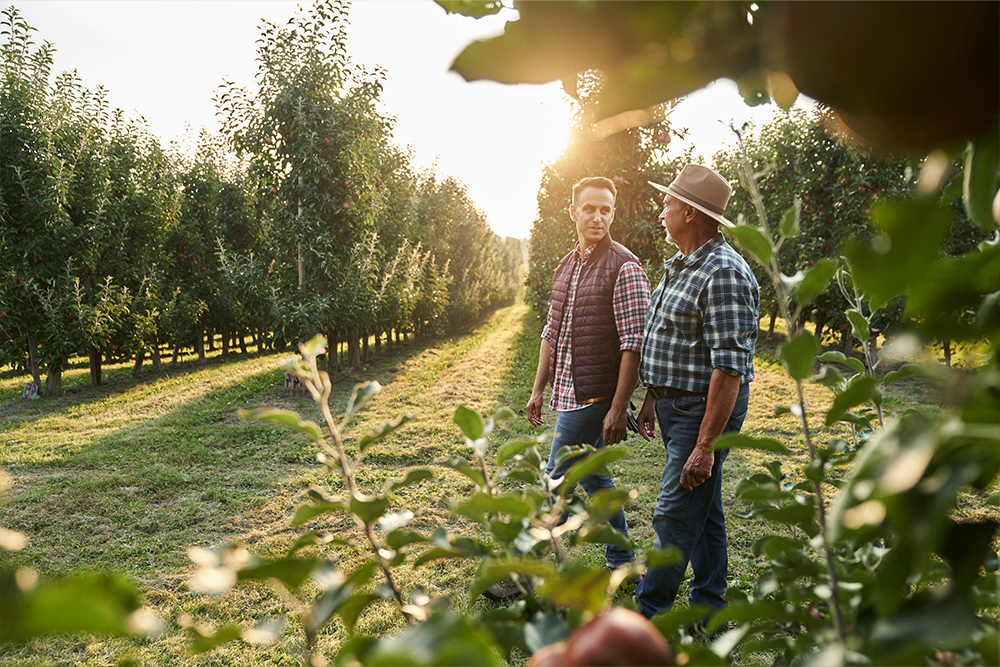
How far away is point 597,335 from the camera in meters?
2.94

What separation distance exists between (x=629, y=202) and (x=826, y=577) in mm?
8023

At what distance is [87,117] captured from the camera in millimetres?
9508

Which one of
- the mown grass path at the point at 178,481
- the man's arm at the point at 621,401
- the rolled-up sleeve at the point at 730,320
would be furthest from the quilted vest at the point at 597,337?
the mown grass path at the point at 178,481

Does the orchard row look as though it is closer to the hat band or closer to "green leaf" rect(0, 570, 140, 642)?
the hat band

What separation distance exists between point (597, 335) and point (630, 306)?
0.23m

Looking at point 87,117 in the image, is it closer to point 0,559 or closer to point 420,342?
point 0,559

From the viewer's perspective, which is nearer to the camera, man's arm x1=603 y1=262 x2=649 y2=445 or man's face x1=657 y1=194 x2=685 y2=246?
man's face x1=657 y1=194 x2=685 y2=246

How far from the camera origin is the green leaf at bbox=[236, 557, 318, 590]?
462 millimetres

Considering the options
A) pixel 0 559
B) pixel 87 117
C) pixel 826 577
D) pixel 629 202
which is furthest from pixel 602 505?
pixel 87 117

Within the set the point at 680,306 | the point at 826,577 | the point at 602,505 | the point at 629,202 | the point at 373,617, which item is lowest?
the point at 373,617

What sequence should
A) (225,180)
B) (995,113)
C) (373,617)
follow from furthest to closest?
1. (225,180)
2. (373,617)
3. (995,113)

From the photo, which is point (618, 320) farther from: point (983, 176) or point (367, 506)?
point (983, 176)

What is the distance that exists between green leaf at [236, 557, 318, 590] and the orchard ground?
182 mm

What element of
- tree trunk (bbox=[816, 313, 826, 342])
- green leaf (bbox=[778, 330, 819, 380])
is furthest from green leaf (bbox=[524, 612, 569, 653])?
tree trunk (bbox=[816, 313, 826, 342])
